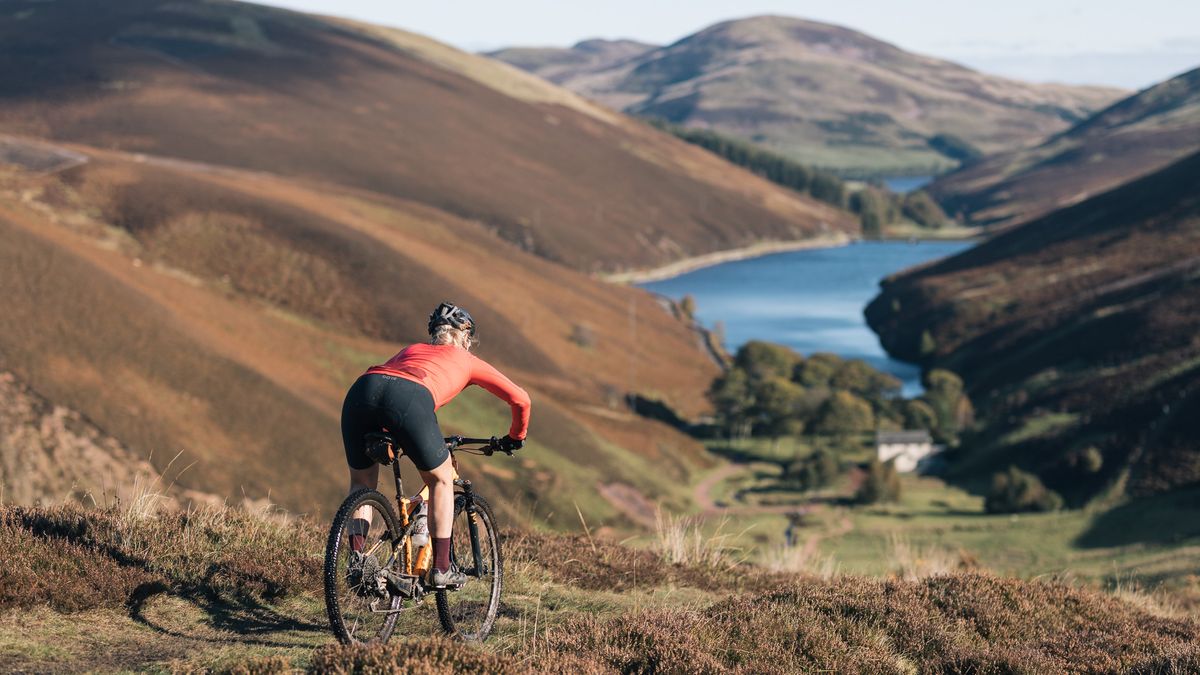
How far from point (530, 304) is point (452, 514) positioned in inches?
4740

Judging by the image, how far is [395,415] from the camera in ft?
28.6

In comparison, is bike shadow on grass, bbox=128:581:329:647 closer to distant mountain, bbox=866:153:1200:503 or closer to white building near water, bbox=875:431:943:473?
distant mountain, bbox=866:153:1200:503

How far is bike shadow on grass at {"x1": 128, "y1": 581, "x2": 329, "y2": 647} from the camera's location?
9438 millimetres

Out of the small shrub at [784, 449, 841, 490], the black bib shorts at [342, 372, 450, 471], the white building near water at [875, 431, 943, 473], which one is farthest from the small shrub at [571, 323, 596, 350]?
the black bib shorts at [342, 372, 450, 471]

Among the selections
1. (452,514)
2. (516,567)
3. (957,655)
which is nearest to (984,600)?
(957,655)

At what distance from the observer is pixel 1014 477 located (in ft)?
288

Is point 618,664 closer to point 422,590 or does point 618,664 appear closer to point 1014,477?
point 422,590

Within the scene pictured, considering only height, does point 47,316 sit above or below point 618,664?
A: below

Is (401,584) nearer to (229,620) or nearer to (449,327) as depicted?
(229,620)

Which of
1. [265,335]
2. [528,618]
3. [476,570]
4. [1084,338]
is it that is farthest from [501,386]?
[1084,338]

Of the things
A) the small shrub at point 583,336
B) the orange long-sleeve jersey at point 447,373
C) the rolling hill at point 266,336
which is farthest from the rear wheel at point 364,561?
the small shrub at point 583,336

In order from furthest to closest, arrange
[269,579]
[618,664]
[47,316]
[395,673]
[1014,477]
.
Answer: [1014,477], [47,316], [269,579], [618,664], [395,673]

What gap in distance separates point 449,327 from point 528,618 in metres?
3.01

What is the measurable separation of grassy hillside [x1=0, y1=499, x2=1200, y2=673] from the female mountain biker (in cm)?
100
